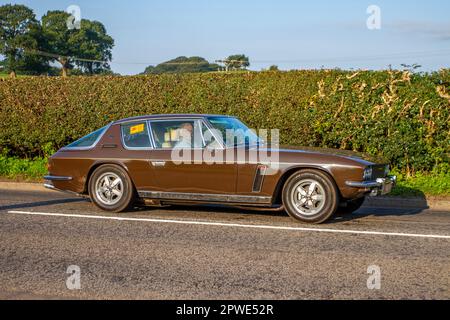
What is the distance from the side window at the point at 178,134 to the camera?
9.15 metres

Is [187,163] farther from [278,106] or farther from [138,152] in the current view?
[278,106]

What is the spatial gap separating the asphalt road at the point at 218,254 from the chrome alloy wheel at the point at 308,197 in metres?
0.24

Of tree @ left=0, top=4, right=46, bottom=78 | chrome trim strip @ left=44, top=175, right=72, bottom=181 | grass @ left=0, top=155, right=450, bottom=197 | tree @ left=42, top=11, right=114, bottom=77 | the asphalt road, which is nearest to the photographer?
the asphalt road

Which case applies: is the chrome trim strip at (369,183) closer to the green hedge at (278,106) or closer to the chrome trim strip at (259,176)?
the chrome trim strip at (259,176)

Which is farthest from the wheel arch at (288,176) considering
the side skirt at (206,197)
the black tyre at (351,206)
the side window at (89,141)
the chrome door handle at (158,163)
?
the side window at (89,141)

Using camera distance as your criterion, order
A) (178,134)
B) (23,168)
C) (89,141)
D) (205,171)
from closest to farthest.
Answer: (205,171) → (178,134) → (89,141) → (23,168)

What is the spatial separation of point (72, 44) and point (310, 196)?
70.8m

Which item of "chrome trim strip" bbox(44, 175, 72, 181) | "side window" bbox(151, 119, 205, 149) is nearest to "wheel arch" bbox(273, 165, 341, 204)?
"side window" bbox(151, 119, 205, 149)

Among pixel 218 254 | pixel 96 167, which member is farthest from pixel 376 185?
pixel 96 167

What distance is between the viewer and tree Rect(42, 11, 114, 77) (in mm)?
73312

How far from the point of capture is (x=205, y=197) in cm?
894

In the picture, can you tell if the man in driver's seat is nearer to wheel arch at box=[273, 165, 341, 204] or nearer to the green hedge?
wheel arch at box=[273, 165, 341, 204]

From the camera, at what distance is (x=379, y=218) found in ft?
30.6

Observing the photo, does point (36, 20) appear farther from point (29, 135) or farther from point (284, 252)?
point (284, 252)
